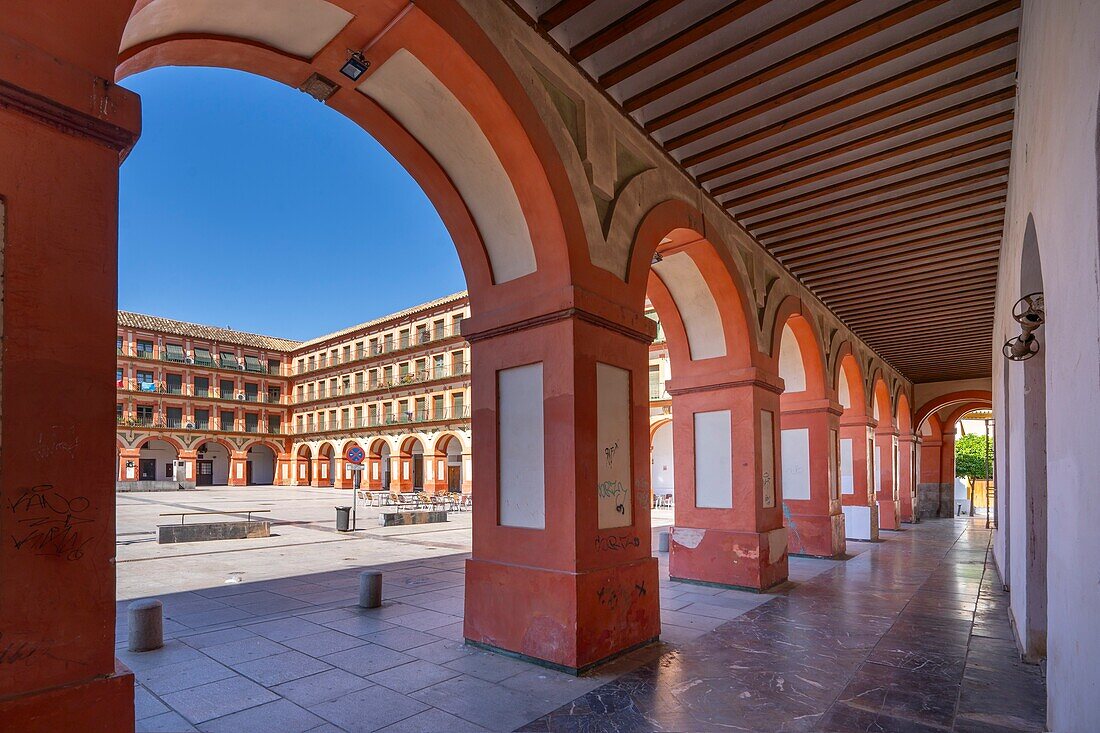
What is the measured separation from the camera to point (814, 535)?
39.0 ft

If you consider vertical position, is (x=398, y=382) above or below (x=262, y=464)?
above

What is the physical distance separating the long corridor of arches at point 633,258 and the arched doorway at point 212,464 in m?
45.1

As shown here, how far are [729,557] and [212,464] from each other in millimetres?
47184

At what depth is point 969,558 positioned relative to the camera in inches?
500

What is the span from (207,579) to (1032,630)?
9473mm

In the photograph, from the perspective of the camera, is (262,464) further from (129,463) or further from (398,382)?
(398,382)

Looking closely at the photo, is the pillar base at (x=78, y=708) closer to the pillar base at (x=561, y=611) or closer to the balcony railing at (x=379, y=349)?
the pillar base at (x=561, y=611)

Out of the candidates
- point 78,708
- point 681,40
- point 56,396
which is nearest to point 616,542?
point 78,708

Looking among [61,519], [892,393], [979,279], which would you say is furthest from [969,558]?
[61,519]

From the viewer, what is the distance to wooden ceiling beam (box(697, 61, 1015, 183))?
5697mm

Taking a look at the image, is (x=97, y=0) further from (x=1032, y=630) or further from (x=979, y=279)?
(x=979, y=279)

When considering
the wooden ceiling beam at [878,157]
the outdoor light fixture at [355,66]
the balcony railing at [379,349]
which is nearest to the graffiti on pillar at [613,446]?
the outdoor light fixture at [355,66]

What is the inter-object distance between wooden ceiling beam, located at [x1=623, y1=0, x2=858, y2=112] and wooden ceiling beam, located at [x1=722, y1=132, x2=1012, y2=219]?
265cm

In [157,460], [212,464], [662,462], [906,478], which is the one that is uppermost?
[906,478]
